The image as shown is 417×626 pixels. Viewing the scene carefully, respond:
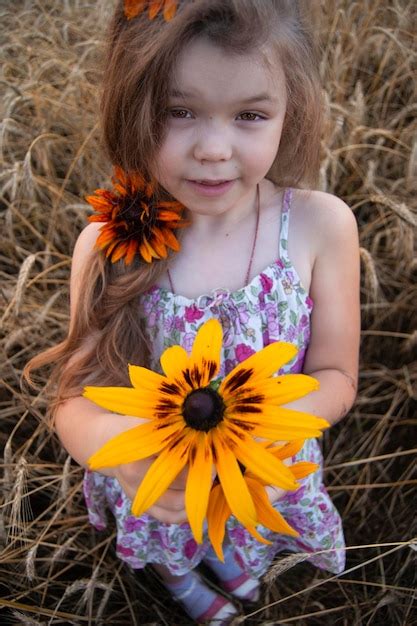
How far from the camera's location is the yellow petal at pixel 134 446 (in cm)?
50

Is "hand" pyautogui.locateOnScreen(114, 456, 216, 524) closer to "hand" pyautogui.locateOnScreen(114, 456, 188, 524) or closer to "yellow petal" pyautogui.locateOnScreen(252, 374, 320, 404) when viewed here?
"hand" pyautogui.locateOnScreen(114, 456, 188, 524)

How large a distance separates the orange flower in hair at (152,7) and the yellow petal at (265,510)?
49cm

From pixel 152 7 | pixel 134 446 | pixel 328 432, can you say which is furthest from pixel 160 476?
pixel 328 432

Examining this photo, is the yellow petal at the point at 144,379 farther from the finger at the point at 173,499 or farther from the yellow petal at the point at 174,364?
the finger at the point at 173,499

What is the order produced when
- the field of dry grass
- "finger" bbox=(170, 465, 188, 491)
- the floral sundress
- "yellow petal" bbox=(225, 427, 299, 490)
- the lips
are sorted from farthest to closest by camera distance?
the field of dry grass, the floral sundress, the lips, "finger" bbox=(170, 465, 188, 491), "yellow petal" bbox=(225, 427, 299, 490)

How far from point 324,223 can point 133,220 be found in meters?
0.27

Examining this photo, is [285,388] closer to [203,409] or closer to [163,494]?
[203,409]

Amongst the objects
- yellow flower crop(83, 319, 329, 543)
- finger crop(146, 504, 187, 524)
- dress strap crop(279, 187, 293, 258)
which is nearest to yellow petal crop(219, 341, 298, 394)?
yellow flower crop(83, 319, 329, 543)

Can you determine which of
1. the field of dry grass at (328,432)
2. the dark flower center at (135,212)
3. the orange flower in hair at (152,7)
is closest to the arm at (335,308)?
the field of dry grass at (328,432)

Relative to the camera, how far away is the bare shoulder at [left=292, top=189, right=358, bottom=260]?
0.85 meters

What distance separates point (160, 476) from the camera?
0.51 meters

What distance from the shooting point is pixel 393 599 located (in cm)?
89

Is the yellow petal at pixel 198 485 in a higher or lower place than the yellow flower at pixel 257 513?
higher

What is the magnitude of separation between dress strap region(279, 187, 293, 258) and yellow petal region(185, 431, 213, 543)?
406mm
